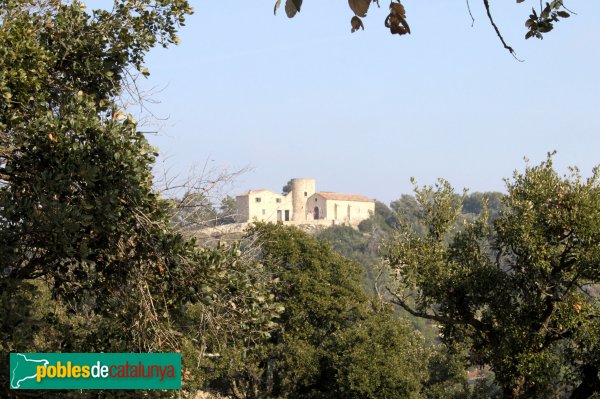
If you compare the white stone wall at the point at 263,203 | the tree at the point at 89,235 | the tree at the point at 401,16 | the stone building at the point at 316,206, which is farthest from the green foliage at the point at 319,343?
the stone building at the point at 316,206

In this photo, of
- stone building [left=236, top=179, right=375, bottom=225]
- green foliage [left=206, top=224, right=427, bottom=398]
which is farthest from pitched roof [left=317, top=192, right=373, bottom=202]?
green foliage [left=206, top=224, right=427, bottom=398]

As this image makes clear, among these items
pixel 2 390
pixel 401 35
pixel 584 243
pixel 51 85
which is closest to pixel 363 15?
pixel 401 35

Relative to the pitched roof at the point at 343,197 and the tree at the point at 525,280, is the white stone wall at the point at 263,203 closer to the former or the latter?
the pitched roof at the point at 343,197

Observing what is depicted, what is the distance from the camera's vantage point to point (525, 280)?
1377 centimetres

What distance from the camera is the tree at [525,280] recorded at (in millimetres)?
13023

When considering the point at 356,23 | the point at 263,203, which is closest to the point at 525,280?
the point at 356,23

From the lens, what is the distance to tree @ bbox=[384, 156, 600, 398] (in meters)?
13.0

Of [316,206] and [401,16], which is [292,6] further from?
[316,206]

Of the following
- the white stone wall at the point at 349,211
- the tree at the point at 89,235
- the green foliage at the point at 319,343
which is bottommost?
the green foliage at the point at 319,343

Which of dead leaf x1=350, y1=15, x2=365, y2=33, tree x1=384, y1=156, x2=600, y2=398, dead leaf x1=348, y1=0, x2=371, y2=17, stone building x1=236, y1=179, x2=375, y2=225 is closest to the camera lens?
dead leaf x1=348, y1=0, x2=371, y2=17

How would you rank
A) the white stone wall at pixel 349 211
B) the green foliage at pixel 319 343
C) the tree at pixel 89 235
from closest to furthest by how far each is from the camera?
the tree at pixel 89 235, the green foliage at pixel 319 343, the white stone wall at pixel 349 211

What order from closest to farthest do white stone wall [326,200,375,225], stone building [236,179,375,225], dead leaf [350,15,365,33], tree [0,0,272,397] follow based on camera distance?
dead leaf [350,15,365,33]
tree [0,0,272,397]
stone building [236,179,375,225]
white stone wall [326,200,375,225]

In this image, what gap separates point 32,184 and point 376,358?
52.0ft

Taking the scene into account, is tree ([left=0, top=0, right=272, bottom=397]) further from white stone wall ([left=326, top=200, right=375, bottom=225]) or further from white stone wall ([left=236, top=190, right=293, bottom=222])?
white stone wall ([left=326, top=200, right=375, bottom=225])
